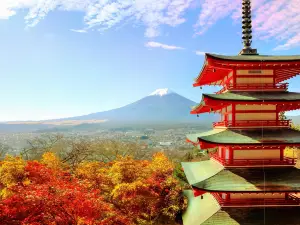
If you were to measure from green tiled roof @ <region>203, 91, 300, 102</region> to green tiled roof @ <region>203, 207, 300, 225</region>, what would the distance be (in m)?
4.44

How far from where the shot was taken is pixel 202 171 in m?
13.3

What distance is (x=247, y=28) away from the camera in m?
13.3

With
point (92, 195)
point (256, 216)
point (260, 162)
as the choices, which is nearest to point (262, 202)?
point (256, 216)

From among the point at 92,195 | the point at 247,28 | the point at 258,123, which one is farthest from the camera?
the point at 92,195

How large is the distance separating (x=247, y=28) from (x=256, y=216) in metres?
8.50

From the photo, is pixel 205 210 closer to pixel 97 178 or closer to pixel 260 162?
pixel 260 162

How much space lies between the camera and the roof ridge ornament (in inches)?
516

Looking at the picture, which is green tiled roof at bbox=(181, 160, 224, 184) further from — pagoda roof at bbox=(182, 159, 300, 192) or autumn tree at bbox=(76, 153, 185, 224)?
autumn tree at bbox=(76, 153, 185, 224)

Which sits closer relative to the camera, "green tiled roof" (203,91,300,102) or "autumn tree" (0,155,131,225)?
"green tiled roof" (203,91,300,102)

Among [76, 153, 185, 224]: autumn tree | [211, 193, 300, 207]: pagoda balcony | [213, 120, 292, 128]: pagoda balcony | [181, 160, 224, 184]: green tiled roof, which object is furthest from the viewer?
[76, 153, 185, 224]: autumn tree

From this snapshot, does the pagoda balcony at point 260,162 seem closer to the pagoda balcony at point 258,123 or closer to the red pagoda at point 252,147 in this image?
the red pagoda at point 252,147

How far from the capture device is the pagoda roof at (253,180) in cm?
1038

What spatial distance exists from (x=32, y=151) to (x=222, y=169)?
42978 mm

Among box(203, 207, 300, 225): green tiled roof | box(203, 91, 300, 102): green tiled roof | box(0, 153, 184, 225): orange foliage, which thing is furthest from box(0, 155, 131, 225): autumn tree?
box(203, 91, 300, 102): green tiled roof
